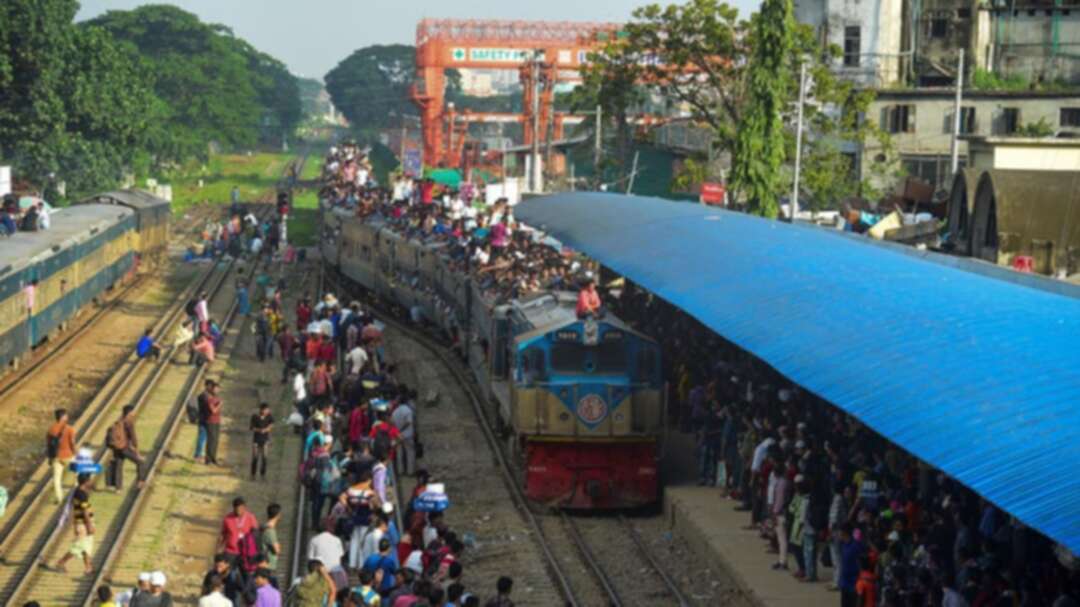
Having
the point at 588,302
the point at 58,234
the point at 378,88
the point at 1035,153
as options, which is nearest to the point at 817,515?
the point at 588,302

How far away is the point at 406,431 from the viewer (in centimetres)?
2333

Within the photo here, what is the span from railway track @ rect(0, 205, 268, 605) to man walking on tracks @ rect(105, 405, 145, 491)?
0.24 m

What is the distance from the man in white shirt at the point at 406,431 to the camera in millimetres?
22906

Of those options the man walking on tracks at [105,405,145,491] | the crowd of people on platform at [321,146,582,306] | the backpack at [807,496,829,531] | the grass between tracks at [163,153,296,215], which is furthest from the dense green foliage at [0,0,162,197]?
the backpack at [807,496,829,531]

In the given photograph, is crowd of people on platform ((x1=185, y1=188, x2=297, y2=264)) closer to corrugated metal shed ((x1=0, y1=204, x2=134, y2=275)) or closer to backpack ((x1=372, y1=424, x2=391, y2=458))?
corrugated metal shed ((x1=0, y1=204, x2=134, y2=275))

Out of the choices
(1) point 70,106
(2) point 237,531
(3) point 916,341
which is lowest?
(2) point 237,531

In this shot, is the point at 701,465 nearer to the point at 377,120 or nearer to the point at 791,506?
the point at 791,506

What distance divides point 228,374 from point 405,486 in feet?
40.2

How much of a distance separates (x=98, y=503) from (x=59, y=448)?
4.55ft

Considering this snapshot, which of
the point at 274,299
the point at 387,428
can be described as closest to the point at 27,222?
the point at 274,299

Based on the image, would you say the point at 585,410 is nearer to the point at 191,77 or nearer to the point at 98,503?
the point at 98,503

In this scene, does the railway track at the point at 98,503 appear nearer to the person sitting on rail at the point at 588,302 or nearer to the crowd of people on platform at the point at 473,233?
the crowd of people on platform at the point at 473,233

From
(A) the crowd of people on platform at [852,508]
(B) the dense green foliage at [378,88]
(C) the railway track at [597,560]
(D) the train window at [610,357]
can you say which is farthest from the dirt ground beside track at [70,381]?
(B) the dense green foliage at [378,88]

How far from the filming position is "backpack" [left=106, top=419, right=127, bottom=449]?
2256cm
